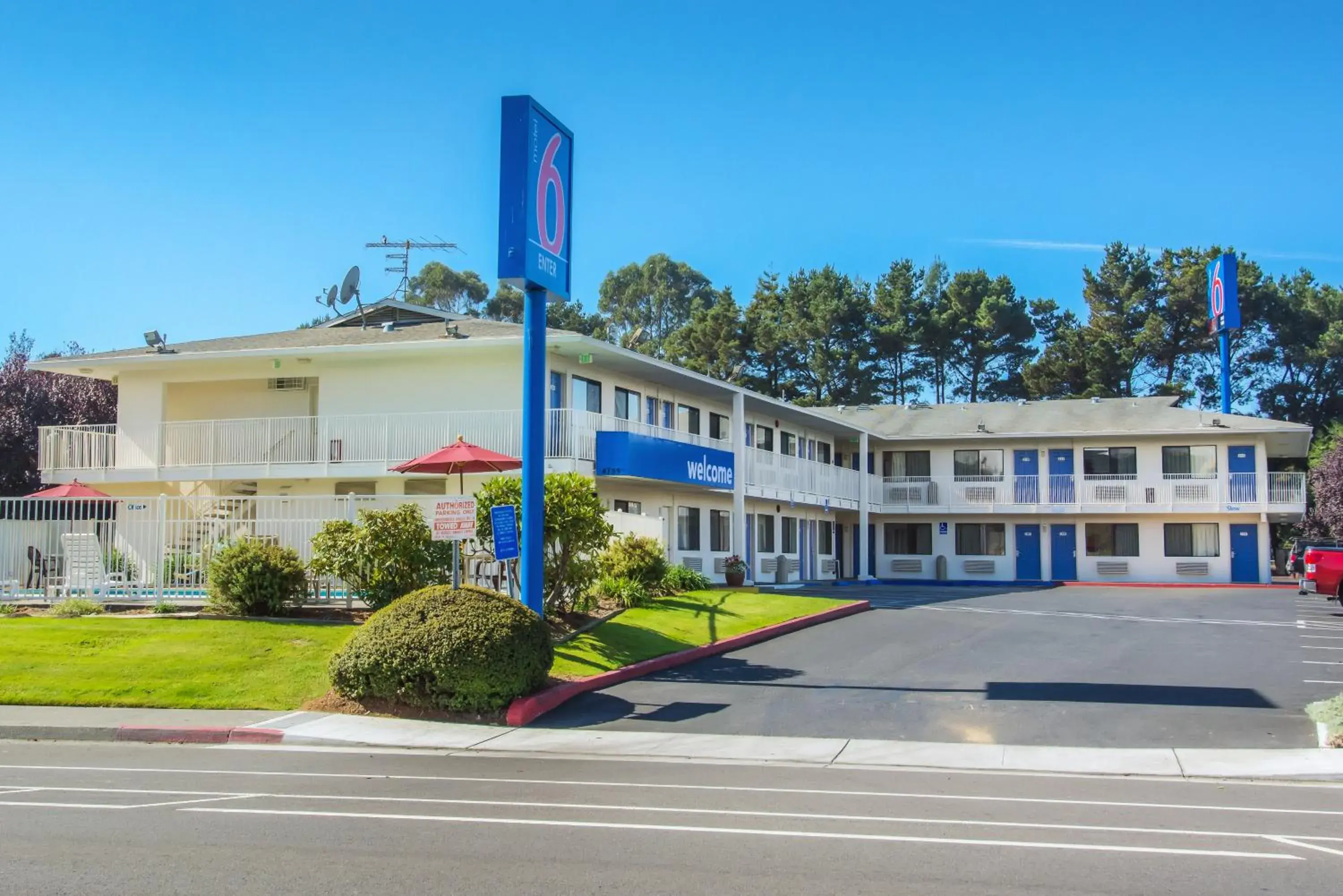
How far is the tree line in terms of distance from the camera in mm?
63000

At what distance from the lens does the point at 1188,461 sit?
143ft

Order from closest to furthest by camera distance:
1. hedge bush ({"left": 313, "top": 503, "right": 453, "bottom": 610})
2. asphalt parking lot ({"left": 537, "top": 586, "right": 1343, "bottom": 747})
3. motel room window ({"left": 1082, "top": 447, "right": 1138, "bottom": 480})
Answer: asphalt parking lot ({"left": 537, "top": 586, "right": 1343, "bottom": 747}), hedge bush ({"left": 313, "top": 503, "right": 453, "bottom": 610}), motel room window ({"left": 1082, "top": 447, "right": 1138, "bottom": 480})

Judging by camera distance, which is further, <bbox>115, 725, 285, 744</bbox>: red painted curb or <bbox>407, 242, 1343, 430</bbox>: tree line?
<bbox>407, 242, 1343, 430</bbox>: tree line

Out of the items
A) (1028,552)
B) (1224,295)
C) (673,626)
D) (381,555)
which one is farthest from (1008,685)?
(1224,295)

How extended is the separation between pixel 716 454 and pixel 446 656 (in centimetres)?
1797

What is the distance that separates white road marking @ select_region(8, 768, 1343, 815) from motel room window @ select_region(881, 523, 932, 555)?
120 feet

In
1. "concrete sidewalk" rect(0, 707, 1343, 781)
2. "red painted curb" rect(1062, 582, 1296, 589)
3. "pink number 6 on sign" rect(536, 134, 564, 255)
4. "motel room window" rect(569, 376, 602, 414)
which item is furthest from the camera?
"red painted curb" rect(1062, 582, 1296, 589)

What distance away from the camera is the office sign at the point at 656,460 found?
26688 millimetres

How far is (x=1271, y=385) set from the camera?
220ft

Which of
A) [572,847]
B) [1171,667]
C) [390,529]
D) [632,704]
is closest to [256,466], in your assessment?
[390,529]

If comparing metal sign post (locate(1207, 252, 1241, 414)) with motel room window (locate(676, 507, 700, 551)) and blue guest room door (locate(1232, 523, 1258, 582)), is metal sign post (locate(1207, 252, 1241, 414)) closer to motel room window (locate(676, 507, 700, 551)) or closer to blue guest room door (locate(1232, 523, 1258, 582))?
blue guest room door (locate(1232, 523, 1258, 582))

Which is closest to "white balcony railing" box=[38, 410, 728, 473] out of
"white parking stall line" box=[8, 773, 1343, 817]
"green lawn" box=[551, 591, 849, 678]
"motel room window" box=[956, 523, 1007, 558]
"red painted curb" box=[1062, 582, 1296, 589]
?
"green lawn" box=[551, 591, 849, 678]

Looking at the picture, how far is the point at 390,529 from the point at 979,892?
1277cm

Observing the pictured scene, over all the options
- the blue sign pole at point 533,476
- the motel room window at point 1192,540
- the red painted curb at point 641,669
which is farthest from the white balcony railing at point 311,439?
the motel room window at point 1192,540
